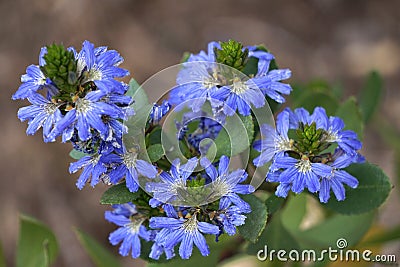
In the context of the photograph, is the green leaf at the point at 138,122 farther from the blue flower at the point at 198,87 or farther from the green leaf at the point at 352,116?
the green leaf at the point at 352,116

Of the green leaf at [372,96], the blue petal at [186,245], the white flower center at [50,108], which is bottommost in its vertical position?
the blue petal at [186,245]

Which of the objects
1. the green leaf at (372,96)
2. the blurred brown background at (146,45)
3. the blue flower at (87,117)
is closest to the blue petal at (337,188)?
the blue flower at (87,117)

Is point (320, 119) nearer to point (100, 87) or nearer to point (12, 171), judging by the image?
point (100, 87)

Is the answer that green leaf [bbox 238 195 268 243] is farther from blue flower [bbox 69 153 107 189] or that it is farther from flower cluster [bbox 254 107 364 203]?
blue flower [bbox 69 153 107 189]

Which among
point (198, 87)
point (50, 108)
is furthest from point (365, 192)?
point (50, 108)

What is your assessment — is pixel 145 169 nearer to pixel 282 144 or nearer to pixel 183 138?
pixel 183 138

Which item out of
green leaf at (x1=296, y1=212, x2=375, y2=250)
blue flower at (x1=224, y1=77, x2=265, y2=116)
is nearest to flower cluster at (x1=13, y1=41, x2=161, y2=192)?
blue flower at (x1=224, y1=77, x2=265, y2=116)

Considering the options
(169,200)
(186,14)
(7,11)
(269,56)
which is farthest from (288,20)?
(169,200)
